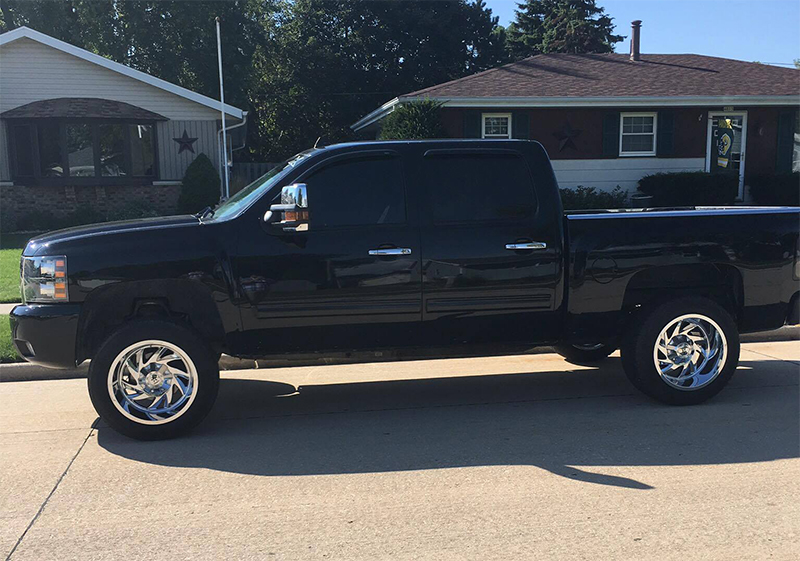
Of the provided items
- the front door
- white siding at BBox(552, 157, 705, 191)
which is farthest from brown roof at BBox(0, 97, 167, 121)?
the front door

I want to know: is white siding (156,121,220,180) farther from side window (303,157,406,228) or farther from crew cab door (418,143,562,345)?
crew cab door (418,143,562,345)

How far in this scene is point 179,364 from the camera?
518 cm

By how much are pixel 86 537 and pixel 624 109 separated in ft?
63.1

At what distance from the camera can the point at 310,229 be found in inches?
206

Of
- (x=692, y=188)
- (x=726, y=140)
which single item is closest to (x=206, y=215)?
(x=692, y=188)

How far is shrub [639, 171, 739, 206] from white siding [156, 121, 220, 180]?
1313 cm

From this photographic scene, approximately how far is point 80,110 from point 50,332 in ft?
57.4

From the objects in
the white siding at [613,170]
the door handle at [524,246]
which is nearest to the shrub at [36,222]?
the white siding at [613,170]

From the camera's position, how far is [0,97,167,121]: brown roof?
65.7ft

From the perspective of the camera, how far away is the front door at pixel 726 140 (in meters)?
20.5

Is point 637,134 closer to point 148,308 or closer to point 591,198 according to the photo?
point 591,198

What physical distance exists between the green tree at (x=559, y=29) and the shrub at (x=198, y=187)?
29115 millimetres

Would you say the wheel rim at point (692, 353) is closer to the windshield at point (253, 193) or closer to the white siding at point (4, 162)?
the windshield at point (253, 193)

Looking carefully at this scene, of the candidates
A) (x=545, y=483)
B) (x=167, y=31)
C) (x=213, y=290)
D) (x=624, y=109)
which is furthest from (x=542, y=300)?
(x=167, y=31)
